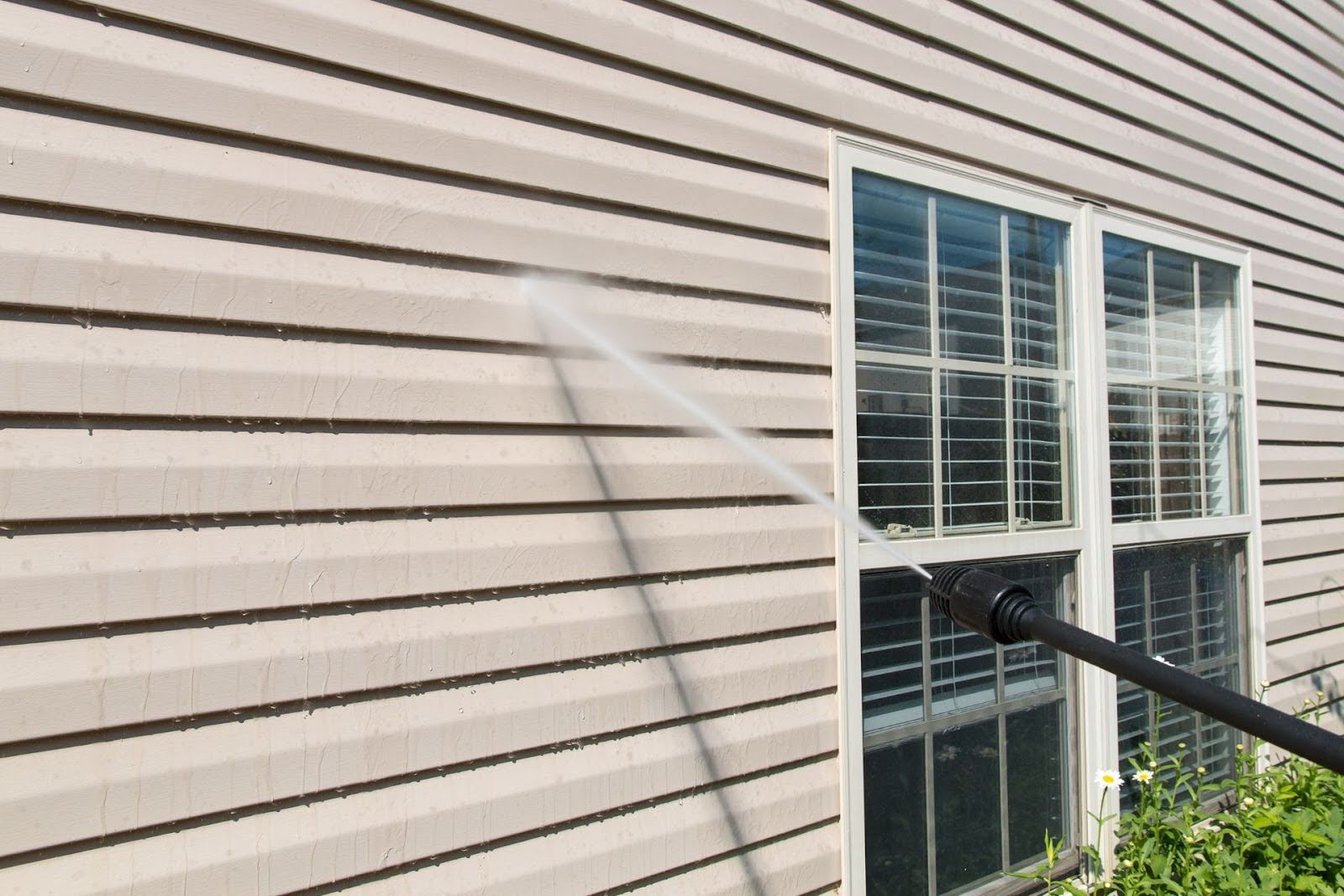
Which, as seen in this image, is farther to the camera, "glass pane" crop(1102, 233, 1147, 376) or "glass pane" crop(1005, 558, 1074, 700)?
"glass pane" crop(1102, 233, 1147, 376)

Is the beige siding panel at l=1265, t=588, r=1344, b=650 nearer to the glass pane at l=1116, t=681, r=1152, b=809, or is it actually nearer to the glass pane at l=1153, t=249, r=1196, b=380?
the glass pane at l=1116, t=681, r=1152, b=809

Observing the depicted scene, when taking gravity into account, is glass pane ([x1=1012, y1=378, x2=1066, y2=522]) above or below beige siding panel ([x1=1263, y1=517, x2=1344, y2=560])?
above

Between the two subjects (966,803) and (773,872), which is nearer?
(773,872)

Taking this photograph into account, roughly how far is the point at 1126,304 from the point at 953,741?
175cm

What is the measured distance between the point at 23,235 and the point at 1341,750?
1978mm

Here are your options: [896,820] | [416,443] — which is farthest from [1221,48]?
[416,443]

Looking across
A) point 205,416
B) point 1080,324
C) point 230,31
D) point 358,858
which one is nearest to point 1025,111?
point 1080,324

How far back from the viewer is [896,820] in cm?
248

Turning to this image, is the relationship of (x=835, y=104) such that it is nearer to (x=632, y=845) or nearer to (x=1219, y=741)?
(x=632, y=845)

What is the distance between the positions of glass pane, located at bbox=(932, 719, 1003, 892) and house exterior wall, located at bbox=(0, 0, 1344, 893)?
17.7 inches

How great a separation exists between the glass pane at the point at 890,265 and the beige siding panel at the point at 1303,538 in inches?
91.8

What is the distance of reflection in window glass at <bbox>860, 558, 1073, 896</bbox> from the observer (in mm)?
2475

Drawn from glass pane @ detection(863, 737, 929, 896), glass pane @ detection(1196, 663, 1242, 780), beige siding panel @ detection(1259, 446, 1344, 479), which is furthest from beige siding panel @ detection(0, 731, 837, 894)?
beige siding panel @ detection(1259, 446, 1344, 479)

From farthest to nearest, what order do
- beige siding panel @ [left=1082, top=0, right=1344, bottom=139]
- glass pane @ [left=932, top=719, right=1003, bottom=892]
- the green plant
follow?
beige siding panel @ [left=1082, top=0, right=1344, bottom=139], the green plant, glass pane @ [left=932, top=719, right=1003, bottom=892]
